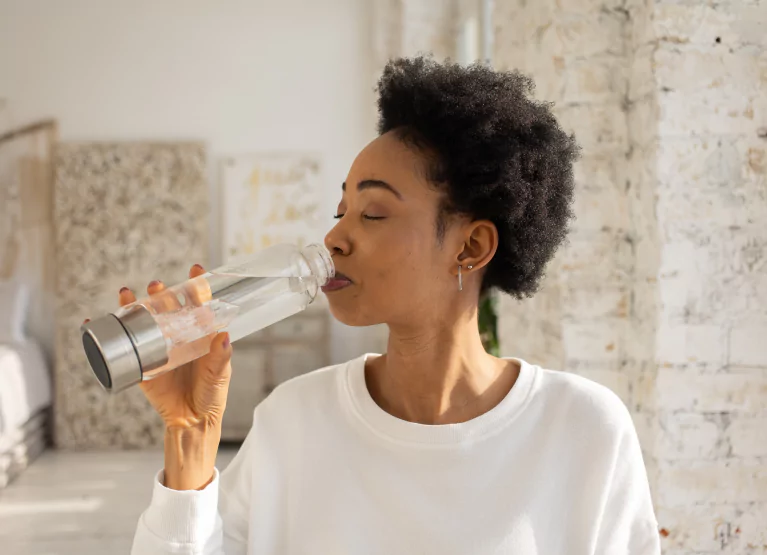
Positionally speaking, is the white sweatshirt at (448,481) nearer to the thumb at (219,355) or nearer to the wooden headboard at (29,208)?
the thumb at (219,355)

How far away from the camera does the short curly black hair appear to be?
3.58 feet

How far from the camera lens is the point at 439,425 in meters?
1.12

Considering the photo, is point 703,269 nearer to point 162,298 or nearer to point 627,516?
point 627,516

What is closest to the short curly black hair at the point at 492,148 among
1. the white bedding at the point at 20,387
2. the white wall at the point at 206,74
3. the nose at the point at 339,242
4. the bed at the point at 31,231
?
the nose at the point at 339,242

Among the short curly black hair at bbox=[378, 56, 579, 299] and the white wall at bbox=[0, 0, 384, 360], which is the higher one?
the white wall at bbox=[0, 0, 384, 360]

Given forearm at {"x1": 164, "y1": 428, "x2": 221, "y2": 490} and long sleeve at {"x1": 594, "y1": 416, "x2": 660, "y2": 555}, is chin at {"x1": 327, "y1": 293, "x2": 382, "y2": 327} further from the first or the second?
long sleeve at {"x1": 594, "y1": 416, "x2": 660, "y2": 555}

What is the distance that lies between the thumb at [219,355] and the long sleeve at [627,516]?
57cm

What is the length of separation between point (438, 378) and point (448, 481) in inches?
6.1

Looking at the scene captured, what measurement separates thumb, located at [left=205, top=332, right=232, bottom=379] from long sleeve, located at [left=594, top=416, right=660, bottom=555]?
0.57m

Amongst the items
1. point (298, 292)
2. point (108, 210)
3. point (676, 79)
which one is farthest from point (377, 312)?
point (108, 210)

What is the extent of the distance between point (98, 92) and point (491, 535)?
15.2 ft

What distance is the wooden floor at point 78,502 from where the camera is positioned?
3.21 meters

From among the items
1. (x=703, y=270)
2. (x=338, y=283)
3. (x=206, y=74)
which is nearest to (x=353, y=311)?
(x=338, y=283)

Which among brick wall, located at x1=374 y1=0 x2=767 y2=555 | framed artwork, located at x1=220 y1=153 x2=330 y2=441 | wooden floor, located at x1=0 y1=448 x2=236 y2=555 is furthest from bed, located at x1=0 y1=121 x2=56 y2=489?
brick wall, located at x1=374 y1=0 x2=767 y2=555
